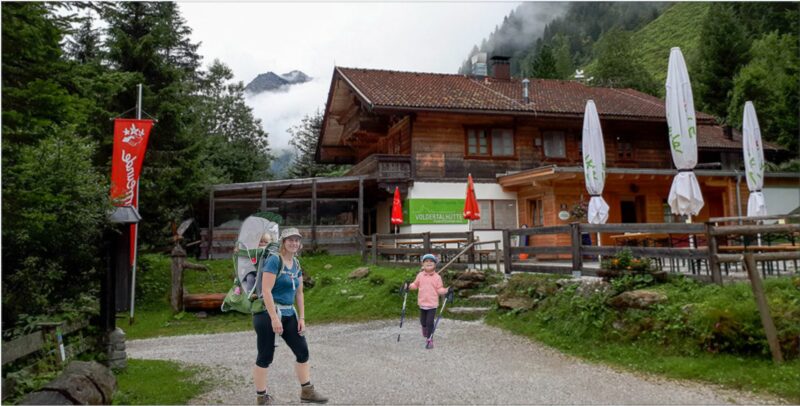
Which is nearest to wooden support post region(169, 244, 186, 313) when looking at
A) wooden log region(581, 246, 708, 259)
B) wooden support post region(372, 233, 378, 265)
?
wooden support post region(372, 233, 378, 265)

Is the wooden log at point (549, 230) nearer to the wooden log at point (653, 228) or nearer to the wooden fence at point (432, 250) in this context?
the wooden log at point (653, 228)

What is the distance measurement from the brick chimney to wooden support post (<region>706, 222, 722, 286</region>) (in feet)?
66.4

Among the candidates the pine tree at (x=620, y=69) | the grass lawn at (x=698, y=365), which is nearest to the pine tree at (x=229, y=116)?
the grass lawn at (x=698, y=365)

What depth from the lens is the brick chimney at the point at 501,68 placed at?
2745 cm

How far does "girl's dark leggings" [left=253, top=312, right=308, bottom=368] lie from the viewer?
184 inches

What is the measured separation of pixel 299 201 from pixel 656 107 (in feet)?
54.1

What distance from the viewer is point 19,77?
7.61 m

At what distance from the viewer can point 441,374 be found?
7047 millimetres

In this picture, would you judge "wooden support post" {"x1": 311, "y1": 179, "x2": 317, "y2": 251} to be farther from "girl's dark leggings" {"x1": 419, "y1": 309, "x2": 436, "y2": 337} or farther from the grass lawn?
the grass lawn

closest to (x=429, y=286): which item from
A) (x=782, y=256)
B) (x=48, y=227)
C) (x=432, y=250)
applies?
(x=782, y=256)

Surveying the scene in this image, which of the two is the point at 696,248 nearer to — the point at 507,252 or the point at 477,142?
the point at 507,252

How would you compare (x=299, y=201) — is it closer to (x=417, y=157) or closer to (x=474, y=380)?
(x=417, y=157)

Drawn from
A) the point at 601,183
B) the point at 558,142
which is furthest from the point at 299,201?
the point at 601,183

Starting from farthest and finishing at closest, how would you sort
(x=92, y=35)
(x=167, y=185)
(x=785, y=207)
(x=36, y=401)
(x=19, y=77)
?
(x=92, y=35) → (x=785, y=207) → (x=167, y=185) → (x=19, y=77) → (x=36, y=401)
